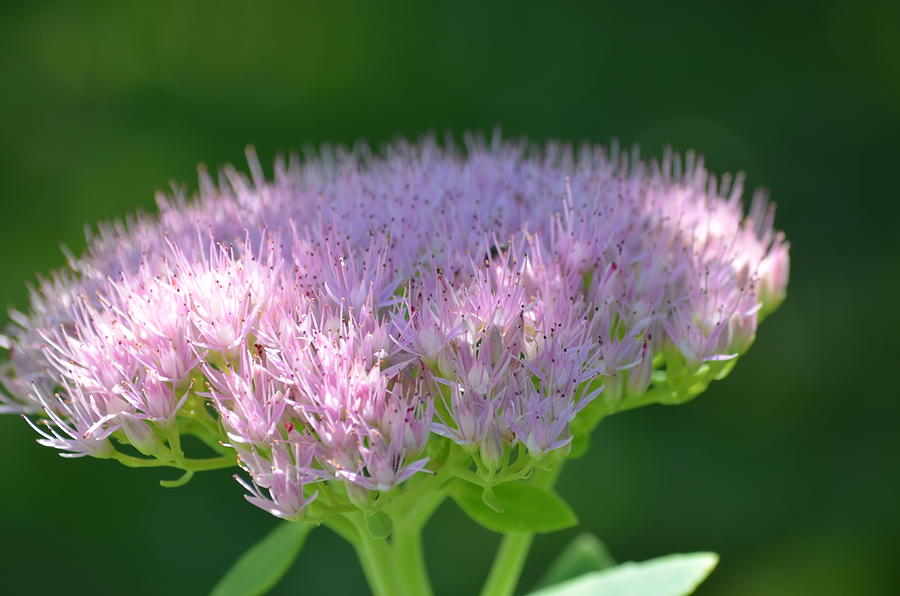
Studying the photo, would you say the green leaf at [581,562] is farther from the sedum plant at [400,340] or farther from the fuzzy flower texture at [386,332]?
the fuzzy flower texture at [386,332]

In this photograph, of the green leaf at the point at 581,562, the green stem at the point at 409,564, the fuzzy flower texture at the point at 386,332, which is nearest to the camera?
the fuzzy flower texture at the point at 386,332

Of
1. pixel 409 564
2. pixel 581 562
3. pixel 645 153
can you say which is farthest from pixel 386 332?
pixel 645 153

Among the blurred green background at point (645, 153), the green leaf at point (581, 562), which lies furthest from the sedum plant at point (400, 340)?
the blurred green background at point (645, 153)

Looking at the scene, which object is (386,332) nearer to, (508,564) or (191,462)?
(191,462)

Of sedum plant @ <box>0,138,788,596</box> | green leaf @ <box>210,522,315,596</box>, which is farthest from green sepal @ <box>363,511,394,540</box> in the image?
green leaf @ <box>210,522,315,596</box>

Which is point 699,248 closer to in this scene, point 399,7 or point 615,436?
point 615,436

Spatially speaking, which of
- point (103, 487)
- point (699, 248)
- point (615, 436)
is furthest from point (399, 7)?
point (699, 248)

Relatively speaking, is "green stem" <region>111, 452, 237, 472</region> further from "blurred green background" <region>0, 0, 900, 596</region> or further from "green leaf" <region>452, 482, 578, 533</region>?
"blurred green background" <region>0, 0, 900, 596</region>
